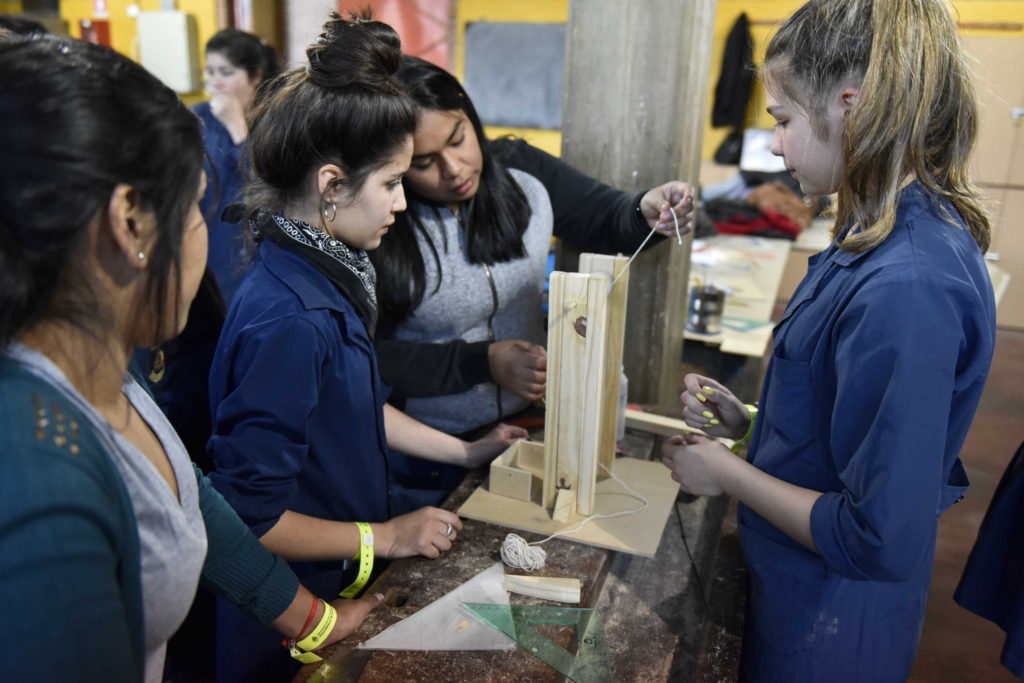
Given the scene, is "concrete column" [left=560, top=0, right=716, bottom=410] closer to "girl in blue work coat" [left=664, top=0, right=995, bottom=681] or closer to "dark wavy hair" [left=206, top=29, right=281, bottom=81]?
"girl in blue work coat" [left=664, top=0, right=995, bottom=681]

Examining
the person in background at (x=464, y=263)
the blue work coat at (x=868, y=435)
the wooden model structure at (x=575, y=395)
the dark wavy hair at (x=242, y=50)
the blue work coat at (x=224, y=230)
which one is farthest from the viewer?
the dark wavy hair at (x=242, y=50)

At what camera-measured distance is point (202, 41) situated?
6574 mm

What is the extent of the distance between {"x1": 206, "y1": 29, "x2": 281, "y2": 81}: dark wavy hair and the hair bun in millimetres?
2595

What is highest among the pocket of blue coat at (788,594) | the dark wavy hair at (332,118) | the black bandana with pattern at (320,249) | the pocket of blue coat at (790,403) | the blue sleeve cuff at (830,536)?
the dark wavy hair at (332,118)

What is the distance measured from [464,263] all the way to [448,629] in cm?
93

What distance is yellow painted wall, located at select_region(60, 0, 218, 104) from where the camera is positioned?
644 centimetres

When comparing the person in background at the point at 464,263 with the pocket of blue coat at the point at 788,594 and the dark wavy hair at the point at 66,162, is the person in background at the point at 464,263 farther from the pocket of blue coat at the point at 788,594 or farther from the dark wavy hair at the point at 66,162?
the dark wavy hair at the point at 66,162

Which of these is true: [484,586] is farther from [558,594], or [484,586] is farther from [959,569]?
[959,569]

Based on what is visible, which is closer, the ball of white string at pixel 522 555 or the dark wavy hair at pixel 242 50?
the ball of white string at pixel 522 555

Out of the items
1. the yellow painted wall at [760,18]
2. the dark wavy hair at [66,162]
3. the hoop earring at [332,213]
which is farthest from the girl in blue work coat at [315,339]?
the yellow painted wall at [760,18]

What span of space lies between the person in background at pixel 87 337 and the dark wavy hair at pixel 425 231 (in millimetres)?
922

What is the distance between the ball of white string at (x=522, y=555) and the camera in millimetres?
1395

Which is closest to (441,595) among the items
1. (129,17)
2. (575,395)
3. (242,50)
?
(575,395)

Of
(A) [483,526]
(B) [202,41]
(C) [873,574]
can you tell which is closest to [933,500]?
(C) [873,574]
